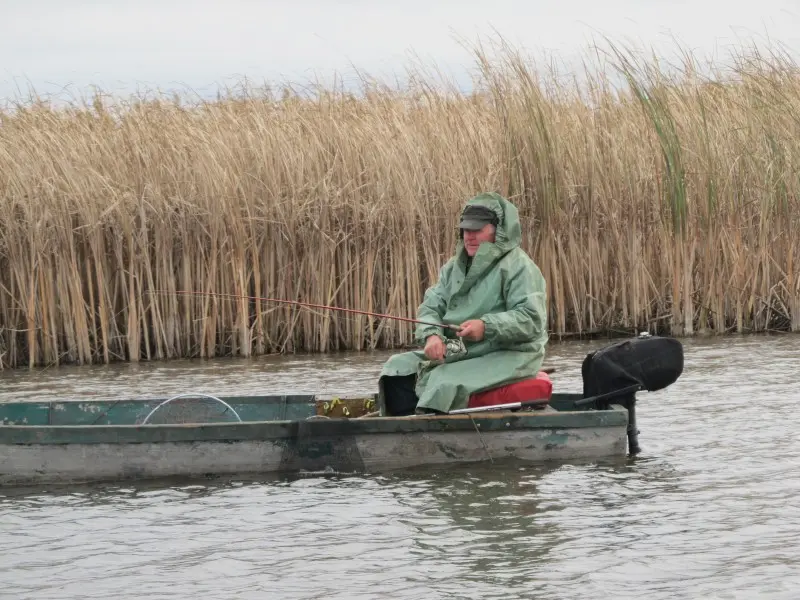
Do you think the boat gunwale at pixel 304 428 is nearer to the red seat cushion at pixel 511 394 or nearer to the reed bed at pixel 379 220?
the red seat cushion at pixel 511 394

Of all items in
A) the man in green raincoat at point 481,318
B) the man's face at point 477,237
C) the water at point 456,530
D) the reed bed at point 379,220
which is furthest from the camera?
the reed bed at point 379,220

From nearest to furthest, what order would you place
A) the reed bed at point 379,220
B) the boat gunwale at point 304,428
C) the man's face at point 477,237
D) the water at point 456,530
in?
the water at point 456,530, the boat gunwale at point 304,428, the man's face at point 477,237, the reed bed at point 379,220

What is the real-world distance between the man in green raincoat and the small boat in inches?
A: 7.3

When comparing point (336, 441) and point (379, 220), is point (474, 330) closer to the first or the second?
point (336, 441)

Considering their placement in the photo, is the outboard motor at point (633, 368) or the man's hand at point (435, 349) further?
the outboard motor at point (633, 368)

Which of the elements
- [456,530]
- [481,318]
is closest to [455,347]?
[481,318]

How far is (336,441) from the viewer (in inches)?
344

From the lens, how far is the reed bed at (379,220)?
14242 mm

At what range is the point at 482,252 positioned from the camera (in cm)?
888

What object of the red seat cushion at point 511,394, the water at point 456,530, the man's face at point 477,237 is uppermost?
the man's face at point 477,237

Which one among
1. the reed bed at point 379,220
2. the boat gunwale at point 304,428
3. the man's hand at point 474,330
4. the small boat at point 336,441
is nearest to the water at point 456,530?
the small boat at point 336,441

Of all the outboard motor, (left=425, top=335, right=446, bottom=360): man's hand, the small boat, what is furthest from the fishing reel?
the outboard motor

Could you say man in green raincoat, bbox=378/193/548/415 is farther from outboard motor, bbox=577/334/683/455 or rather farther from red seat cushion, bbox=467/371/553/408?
outboard motor, bbox=577/334/683/455

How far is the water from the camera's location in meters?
6.26
